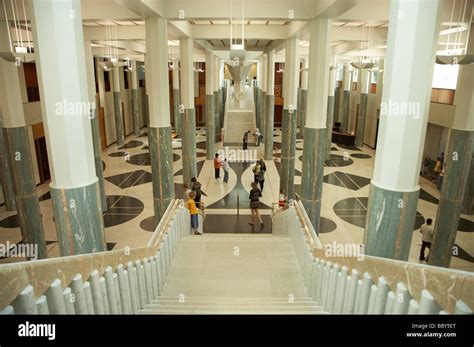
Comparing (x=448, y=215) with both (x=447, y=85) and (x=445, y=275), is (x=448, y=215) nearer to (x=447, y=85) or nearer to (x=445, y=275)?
(x=445, y=275)

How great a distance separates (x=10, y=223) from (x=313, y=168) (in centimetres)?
975

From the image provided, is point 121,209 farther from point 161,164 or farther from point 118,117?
point 118,117

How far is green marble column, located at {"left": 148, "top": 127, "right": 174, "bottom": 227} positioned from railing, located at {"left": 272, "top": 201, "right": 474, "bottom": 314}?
499 centimetres

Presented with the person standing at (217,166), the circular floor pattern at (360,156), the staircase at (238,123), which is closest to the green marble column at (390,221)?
the person standing at (217,166)

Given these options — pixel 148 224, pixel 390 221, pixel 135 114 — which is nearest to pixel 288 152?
pixel 148 224

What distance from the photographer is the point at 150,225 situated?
1148 cm

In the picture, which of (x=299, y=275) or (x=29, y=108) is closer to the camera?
(x=299, y=275)

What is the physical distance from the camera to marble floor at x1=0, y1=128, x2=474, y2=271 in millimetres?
10727

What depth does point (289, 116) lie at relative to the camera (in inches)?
550

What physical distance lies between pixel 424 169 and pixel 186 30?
1231cm

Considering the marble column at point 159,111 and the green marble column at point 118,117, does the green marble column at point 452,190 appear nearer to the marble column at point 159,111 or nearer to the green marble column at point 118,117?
the marble column at point 159,111

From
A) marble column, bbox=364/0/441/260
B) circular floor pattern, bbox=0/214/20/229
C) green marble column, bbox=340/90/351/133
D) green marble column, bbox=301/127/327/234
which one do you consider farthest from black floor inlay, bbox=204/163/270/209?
green marble column, bbox=340/90/351/133

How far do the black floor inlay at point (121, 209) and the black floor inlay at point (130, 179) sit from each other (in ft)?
5.11
